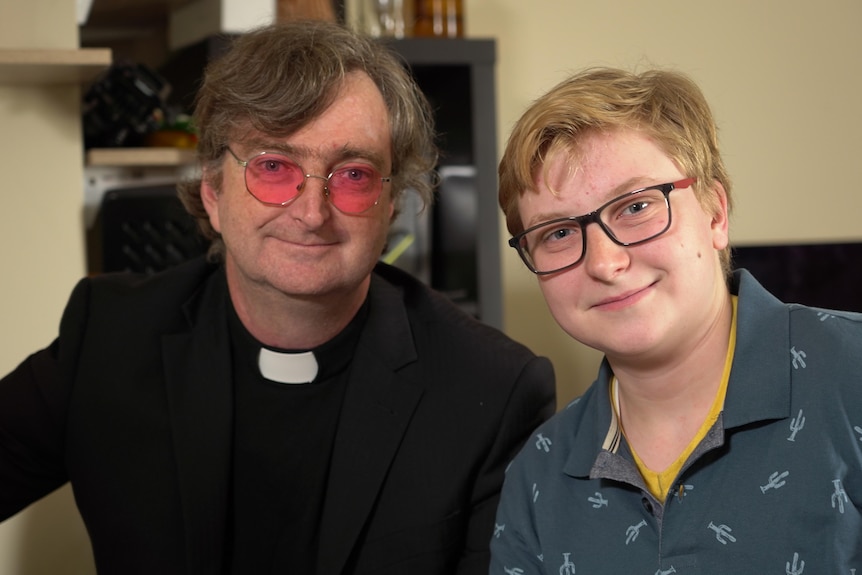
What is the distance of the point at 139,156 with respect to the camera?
213cm

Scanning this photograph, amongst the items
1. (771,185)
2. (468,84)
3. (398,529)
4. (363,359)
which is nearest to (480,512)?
(398,529)

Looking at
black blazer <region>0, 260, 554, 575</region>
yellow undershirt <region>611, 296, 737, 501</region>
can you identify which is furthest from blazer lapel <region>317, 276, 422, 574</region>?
yellow undershirt <region>611, 296, 737, 501</region>

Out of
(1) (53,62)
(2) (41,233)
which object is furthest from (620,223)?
(2) (41,233)

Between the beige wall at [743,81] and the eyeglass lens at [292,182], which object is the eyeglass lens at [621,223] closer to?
the eyeglass lens at [292,182]

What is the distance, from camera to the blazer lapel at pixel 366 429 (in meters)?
1.60

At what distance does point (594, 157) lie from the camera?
1.21m

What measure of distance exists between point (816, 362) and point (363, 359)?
79 centimetres

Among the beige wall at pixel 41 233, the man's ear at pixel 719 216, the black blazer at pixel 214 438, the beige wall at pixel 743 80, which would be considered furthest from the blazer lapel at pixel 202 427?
the beige wall at pixel 743 80

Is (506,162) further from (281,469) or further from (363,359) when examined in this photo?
(281,469)

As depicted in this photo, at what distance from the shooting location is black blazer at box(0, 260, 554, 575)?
1.63m

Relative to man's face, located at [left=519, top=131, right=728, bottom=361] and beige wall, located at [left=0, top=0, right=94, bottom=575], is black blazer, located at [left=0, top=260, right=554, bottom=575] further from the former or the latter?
man's face, located at [left=519, top=131, right=728, bottom=361]

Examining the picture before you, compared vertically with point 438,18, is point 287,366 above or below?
below

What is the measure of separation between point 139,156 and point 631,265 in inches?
51.4

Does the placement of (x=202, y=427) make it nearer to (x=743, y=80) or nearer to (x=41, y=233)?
(x=41, y=233)
